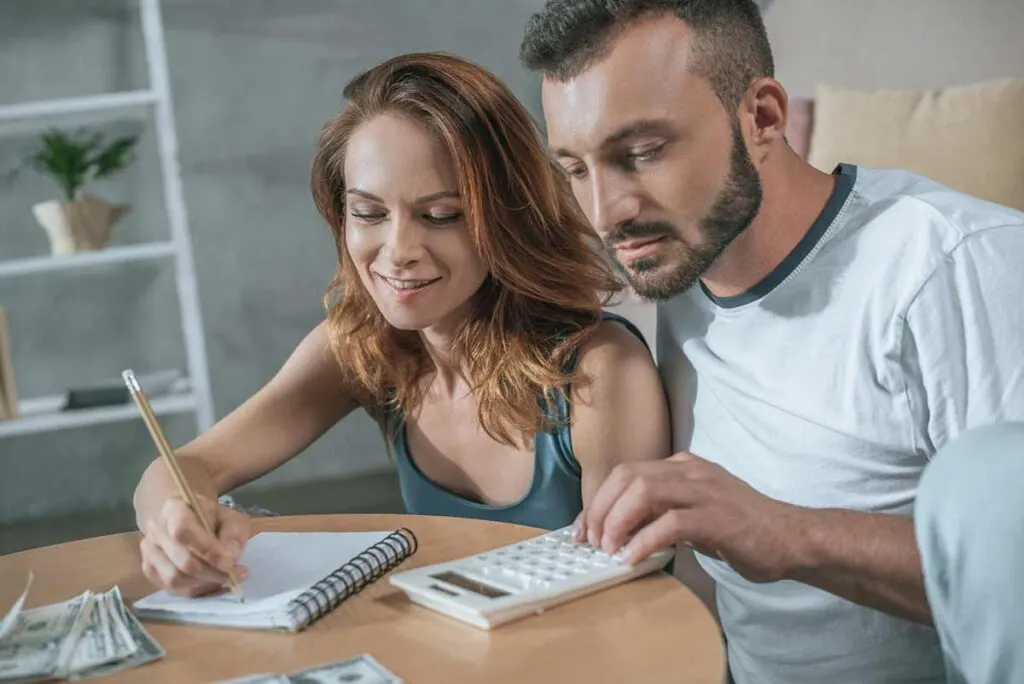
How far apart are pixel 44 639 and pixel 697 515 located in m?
0.54

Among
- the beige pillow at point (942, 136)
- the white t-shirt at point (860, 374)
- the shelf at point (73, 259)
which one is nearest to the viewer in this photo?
the white t-shirt at point (860, 374)

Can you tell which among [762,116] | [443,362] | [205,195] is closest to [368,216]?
[443,362]

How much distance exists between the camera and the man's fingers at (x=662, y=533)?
3.06ft

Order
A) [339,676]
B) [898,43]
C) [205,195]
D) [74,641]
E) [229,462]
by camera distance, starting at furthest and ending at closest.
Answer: [205,195]
[898,43]
[229,462]
[74,641]
[339,676]

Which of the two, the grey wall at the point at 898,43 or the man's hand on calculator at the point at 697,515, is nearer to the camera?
the man's hand on calculator at the point at 697,515

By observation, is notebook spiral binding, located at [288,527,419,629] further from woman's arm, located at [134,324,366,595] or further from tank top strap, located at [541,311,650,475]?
tank top strap, located at [541,311,650,475]

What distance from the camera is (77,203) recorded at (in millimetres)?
3092

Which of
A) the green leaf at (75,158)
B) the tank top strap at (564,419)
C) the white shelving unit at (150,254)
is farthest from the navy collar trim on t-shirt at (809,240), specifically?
the green leaf at (75,158)

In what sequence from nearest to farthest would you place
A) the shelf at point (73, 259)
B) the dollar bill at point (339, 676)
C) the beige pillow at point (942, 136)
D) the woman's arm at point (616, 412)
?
the dollar bill at point (339, 676)
the woman's arm at point (616, 412)
the beige pillow at point (942, 136)
the shelf at point (73, 259)

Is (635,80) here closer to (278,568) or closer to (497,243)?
(497,243)

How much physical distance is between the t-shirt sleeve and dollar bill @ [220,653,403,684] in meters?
0.55

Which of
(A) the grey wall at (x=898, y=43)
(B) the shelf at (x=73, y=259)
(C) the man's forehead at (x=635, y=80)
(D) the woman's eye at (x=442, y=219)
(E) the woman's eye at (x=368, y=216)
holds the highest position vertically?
(A) the grey wall at (x=898, y=43)

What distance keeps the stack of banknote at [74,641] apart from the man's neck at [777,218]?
0.67 meters

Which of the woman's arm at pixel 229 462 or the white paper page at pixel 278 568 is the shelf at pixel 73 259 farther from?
the white paper page at pixel 278 568
